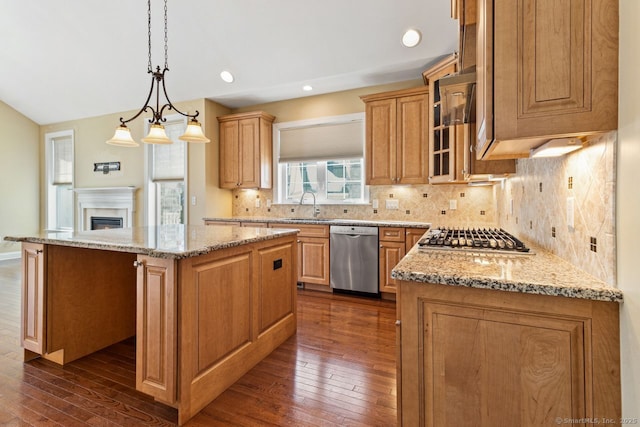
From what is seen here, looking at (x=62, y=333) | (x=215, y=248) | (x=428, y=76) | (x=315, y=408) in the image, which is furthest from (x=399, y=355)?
(x=428, y=76)

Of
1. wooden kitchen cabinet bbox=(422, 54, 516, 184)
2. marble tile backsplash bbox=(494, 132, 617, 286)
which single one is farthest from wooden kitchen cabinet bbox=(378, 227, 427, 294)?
marble tile backsplash bbox=(494, 132, 617, 286)

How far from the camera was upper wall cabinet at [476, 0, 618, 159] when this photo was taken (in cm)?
101

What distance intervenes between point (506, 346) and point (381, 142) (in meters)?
3.25

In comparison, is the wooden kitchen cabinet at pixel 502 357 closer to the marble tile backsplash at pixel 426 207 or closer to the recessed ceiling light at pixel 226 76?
the marble tile backsplash at pixel 426 207

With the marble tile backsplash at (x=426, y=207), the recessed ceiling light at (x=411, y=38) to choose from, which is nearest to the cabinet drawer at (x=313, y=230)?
the marble tile backsplash at (x=426, y=207)

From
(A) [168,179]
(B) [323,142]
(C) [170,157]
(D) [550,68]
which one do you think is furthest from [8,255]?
(D) [550,68]

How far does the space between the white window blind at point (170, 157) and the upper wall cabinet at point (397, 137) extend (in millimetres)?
3175

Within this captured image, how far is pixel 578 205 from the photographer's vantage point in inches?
51.1

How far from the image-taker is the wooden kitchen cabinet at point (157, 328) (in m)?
1.68

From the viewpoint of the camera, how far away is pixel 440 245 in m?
1.74

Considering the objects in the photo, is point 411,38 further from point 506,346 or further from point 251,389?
point 251,389

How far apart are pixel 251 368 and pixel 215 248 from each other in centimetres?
97

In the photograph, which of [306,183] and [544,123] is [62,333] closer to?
[544,123]

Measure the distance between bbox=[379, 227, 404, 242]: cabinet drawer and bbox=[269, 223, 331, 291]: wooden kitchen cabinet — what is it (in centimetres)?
70
